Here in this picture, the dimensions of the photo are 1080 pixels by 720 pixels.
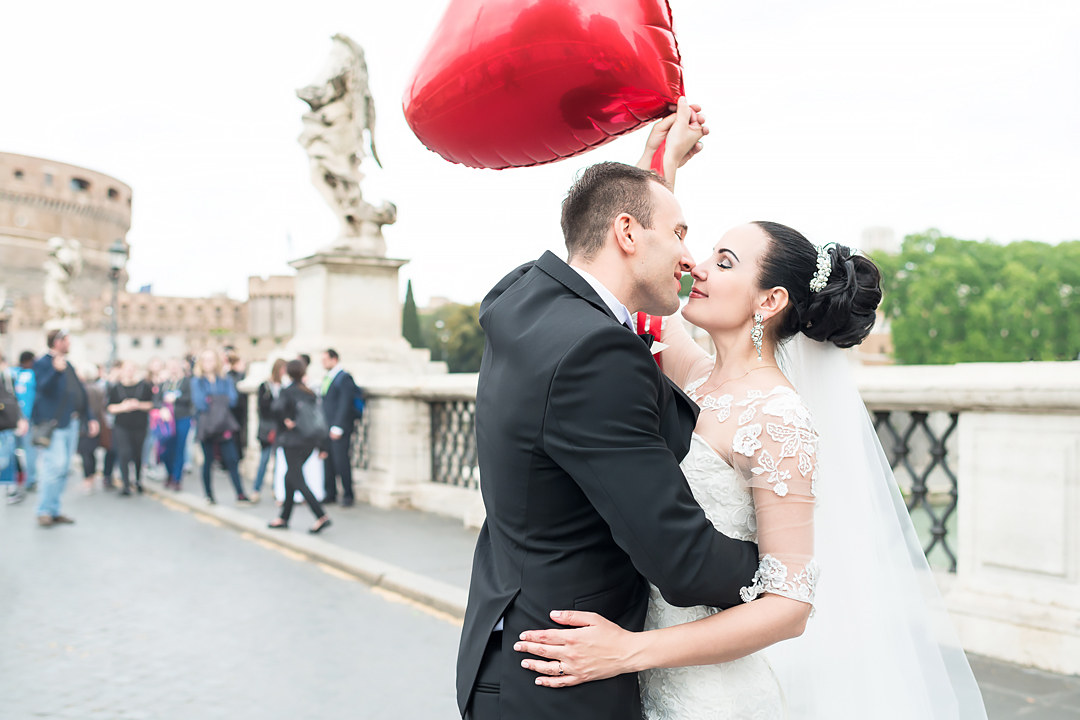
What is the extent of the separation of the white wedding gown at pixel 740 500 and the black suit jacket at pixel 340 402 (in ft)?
32.9

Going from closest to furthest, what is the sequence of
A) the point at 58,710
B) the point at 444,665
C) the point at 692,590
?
the point at 692,590
the point at 58,710
the point at 444,665

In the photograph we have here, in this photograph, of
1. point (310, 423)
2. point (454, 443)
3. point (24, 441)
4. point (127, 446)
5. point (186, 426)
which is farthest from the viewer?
point (24, 441)

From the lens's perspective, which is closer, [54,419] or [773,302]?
[773,302]

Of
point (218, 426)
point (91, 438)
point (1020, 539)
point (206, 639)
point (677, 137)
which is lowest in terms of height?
point (206, 639)

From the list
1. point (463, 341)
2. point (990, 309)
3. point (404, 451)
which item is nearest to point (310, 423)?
point (404, 451)

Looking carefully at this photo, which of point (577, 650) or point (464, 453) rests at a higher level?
point (577, 650)

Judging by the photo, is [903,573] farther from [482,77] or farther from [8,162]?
[8,162]

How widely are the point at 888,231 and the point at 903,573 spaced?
12192 centimetres

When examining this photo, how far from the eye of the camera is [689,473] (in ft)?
6.92

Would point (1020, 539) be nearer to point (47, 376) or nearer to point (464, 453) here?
point (464, 453)

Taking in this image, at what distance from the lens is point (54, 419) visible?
11.3m

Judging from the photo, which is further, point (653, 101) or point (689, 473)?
point (653, 101)

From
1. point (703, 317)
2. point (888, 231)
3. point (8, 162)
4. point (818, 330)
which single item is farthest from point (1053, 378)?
point (888, 231)

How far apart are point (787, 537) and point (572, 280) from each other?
0.70 meters
